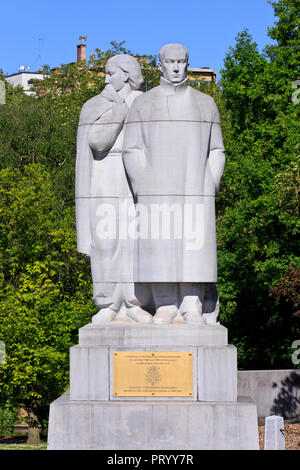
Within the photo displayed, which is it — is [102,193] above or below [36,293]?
above

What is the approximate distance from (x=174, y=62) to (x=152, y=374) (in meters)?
4.07

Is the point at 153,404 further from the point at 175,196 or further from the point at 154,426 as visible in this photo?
the point at 175,196

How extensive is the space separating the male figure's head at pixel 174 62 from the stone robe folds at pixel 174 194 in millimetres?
138

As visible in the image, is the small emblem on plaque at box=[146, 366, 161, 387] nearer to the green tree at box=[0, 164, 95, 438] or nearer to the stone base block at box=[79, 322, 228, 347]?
the stone base block at box=[79, 322, 228, 347]

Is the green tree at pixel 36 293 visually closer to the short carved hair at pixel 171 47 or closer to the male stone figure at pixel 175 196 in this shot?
the male stone figure at pixel 175 196

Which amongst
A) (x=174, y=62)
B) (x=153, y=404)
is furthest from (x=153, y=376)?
(x=174, y=62)

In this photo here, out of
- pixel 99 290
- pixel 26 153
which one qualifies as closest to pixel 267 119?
pixel 26 153

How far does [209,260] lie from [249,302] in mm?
17373

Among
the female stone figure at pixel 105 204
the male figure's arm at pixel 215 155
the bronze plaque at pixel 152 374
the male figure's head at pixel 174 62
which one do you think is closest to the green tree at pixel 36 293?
the female stone figure at pixel 105 204

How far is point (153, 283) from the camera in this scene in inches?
448

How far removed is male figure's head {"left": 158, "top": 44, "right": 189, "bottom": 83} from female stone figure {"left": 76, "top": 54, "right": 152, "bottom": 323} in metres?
0.79

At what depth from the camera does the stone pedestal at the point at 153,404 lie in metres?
10.6

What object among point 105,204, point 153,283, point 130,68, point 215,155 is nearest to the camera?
point 153,283

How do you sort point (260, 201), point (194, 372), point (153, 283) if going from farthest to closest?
point (260, 201)
point (153, 283)
point (194, 372)
